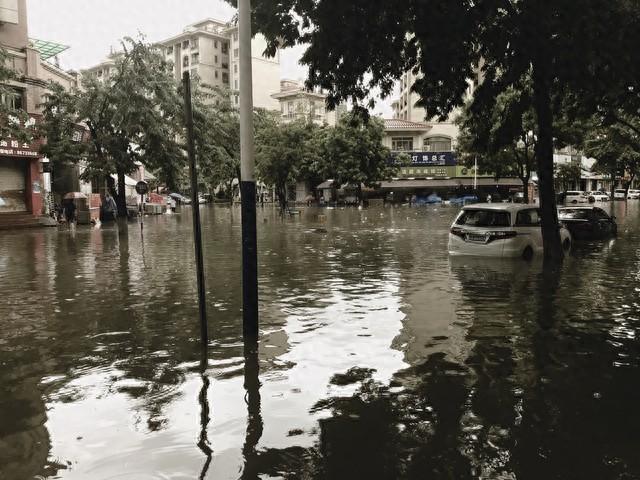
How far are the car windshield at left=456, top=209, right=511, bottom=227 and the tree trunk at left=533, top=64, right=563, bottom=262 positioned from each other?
89cm

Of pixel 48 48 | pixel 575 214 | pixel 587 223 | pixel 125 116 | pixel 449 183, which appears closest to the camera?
pixel 587 223

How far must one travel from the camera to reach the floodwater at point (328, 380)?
12.9ft

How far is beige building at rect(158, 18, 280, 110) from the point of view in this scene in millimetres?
104688

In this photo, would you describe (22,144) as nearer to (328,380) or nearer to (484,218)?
(484,218)

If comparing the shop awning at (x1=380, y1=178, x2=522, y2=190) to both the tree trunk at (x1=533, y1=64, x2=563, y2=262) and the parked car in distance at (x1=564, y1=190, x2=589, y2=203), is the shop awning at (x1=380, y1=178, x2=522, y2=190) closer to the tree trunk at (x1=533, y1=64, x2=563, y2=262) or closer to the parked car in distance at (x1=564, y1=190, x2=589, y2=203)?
the parked car in distance at (x1=564, y1=190, x2=589, y2=203)

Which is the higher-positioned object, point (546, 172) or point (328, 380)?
point (546, 172)

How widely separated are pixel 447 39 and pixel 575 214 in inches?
577

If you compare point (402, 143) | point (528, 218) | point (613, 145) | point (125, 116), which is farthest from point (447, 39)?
point (402, 143)

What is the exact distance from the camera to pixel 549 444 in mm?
4113

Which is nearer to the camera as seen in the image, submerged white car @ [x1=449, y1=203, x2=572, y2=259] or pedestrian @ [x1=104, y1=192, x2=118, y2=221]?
submerged white car @ [x1=449, y1=203, x2=572, y2=259]

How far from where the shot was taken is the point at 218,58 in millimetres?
107875

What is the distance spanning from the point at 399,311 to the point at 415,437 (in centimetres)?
460

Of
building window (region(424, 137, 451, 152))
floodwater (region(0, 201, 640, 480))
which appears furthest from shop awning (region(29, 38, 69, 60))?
building window (region(424, 137, 451, 152))

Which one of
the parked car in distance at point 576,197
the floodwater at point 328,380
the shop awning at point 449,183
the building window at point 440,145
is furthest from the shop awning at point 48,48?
the parked car in distance at point 576,197
